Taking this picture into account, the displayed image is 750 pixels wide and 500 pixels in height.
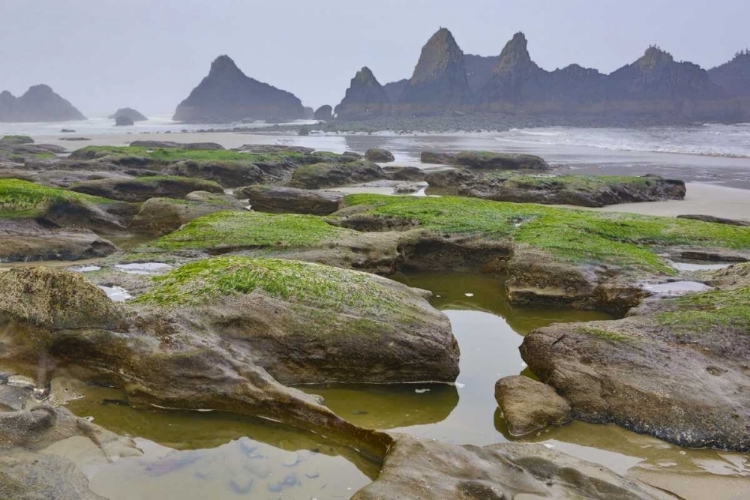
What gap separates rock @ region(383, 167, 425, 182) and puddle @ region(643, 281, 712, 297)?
17999 mm

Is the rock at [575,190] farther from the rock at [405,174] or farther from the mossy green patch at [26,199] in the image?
the mossy green patch at [26,199]

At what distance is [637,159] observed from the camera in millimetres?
34125

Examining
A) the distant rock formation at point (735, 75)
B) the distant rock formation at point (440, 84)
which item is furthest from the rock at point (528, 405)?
the distant rock formation at point (440, 84)

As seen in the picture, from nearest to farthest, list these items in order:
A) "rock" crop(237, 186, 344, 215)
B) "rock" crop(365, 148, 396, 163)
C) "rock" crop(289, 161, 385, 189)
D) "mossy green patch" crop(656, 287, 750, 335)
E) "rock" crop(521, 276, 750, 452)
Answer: "rock" crop(521, 276, 750, 452) → "mossy green patch" crop(656, 287, 750, 335) → "rock" crop(237, 186, 344, 215) → "rock" crop(289, 161, 385, 189) → "rock" crop(365, 148, 396, 163)

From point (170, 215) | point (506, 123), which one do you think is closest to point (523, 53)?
point (506, 123)

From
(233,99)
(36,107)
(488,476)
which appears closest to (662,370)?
(488,476)

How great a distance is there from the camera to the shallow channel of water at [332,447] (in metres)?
4.13

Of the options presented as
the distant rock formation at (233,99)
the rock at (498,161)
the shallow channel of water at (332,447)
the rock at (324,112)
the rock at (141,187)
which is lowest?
the shallow channel of water at (332,447)

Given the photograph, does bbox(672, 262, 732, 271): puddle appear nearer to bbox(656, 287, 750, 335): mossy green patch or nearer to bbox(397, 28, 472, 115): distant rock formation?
bbox(656, 287, 750, 335): mossy green patch

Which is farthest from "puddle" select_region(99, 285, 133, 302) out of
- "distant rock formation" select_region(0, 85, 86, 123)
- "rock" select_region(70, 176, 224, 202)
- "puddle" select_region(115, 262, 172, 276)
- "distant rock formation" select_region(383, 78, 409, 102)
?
"distant rock formation" select_region(383, 78, 409, 102)

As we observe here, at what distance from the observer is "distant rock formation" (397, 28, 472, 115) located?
130 meters

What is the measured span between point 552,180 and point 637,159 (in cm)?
1778

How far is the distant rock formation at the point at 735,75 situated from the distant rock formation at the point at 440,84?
162ft

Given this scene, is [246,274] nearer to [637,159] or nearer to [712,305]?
[712,305]
